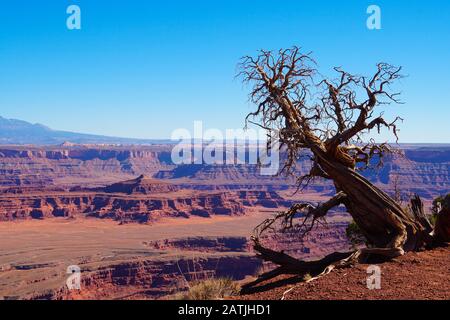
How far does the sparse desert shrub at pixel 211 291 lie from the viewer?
8695mm

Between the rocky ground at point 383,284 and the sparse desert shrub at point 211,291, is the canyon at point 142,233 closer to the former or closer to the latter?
the sparse desert shrub at point 211,291

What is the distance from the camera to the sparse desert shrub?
8.70m

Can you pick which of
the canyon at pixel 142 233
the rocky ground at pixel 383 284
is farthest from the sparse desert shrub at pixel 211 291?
the canyon at pixel 142 233

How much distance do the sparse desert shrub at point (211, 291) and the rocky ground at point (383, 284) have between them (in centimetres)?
52

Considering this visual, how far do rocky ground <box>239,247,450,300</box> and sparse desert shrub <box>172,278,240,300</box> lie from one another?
0.52 m

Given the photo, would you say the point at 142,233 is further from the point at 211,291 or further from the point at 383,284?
the point at 383,284

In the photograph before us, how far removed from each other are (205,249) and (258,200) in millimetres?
58414

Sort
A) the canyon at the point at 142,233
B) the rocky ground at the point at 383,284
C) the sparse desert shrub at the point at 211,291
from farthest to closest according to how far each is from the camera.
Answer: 1. the canyon at the point at 142,233
2. the sparse desert shrub at the point at 211,291
3. the rocky ground at the point at 383,284

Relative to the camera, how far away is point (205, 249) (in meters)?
74.2

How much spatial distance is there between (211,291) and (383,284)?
3197 mm

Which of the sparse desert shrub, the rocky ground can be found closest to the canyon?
the sparse desert shrub

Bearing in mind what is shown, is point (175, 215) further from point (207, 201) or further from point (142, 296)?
point (142, 296)
